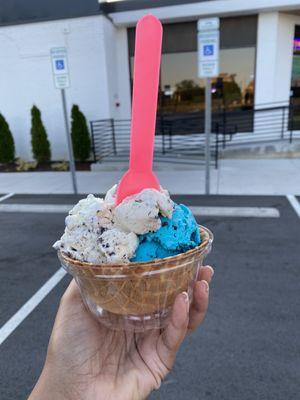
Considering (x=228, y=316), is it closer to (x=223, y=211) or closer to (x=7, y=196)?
(x=223, y=211)

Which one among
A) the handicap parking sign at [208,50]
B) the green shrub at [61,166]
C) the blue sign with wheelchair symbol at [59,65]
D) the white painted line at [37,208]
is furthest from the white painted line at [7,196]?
the handicap parking sign at [208,50]

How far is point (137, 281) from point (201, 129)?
446 inches

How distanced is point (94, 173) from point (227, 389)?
27.0ft

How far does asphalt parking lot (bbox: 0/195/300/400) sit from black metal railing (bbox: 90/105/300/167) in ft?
20.2

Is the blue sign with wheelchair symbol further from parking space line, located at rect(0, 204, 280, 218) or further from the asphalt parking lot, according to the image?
the asphalt parking lot

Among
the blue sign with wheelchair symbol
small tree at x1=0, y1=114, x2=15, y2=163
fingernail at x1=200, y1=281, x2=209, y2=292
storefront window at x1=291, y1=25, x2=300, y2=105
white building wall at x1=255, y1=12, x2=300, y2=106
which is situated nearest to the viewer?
fingernail at x1=200, y1=281, x2=209, y2=292

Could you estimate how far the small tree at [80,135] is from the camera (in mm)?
10781

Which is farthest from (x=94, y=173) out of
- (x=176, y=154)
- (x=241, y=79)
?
(x=241, y=79)

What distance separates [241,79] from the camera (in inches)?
454

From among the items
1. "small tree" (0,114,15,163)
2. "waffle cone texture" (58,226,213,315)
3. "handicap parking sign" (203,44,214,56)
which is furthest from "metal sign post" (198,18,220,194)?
"small tree" (0,114,15,163)

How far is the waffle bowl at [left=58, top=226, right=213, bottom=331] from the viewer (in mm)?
1176

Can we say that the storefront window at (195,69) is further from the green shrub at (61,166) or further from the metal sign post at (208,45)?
the metal sign post at (208,45)

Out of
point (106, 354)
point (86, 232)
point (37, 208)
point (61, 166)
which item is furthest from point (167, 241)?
point (61, 166)

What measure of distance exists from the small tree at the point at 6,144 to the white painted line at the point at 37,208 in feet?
15.6
